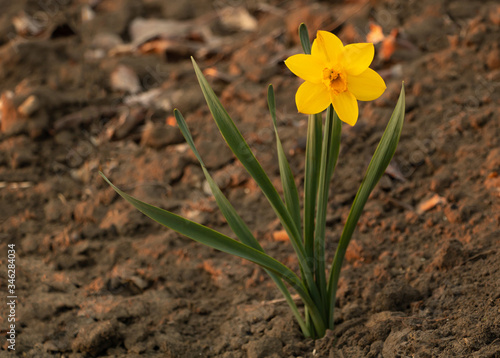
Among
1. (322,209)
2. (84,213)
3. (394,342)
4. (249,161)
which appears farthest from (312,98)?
(84,213)

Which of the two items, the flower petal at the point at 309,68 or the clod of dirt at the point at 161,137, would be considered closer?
the flower petal at the point at 309,68

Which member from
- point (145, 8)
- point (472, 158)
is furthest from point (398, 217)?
point (145, 8)

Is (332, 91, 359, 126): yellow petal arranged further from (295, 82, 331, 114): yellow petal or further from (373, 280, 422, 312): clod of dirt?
(373, 280, 422, 312): clod of dirt

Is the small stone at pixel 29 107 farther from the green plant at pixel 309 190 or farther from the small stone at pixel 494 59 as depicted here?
the small stone at pixel 494 59

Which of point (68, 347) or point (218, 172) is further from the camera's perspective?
point (218, 172)

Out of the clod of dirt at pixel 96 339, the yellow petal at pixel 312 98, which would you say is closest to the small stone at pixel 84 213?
the clod of dirt at pixel 96 339

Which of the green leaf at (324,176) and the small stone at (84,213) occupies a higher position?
the small stone at (84,213)

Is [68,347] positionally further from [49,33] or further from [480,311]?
[49,33]

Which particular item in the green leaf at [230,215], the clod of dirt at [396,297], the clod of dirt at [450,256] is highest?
the green leaf at [230,215]
